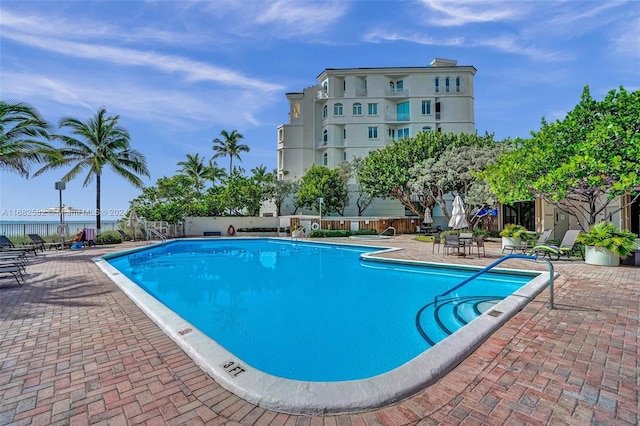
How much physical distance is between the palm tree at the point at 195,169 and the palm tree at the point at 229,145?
10.4 feet

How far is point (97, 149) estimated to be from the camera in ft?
66.3

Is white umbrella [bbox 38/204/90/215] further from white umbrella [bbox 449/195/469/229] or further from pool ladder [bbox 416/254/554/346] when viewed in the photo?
pool ladder [bbox 416/254/554/346]

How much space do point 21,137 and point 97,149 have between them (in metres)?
6.83

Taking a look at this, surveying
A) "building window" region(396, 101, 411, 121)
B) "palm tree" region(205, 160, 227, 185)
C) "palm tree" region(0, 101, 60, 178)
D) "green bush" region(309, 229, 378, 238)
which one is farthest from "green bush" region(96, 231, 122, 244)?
"building window" region(396, 101, 411, 121)

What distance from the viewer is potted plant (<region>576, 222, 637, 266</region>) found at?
341 inches

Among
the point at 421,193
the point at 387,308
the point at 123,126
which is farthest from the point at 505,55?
the point at 123,126

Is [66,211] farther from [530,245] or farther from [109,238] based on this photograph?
[530,245]

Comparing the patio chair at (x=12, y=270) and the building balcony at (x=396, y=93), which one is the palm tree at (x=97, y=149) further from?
the building balcony at (x=396, y=93)

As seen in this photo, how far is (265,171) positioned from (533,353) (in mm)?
30583

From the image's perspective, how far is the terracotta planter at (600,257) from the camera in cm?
880

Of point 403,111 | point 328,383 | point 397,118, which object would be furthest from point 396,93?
point 328,383

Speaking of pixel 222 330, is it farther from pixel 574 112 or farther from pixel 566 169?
pixel 574 112

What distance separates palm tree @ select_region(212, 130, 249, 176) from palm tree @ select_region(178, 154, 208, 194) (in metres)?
3.18

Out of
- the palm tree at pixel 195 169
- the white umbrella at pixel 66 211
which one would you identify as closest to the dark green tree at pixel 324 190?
the palm tree at pixel 195 169
